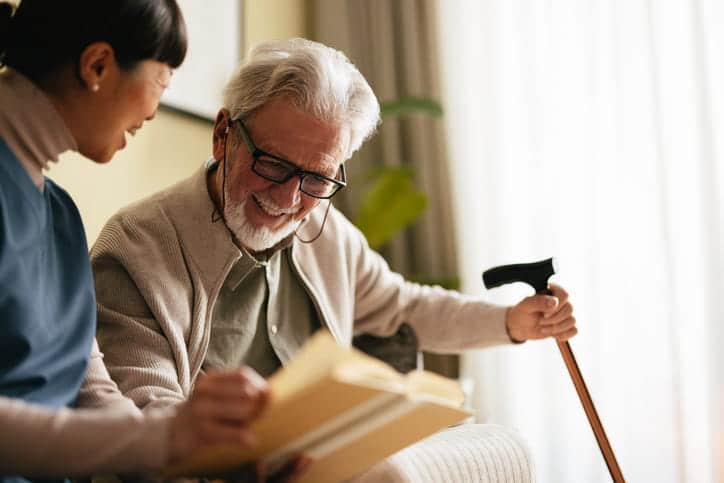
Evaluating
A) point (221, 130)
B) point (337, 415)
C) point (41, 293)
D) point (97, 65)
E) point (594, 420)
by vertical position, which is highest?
point (97, 65)

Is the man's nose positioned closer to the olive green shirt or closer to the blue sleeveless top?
the olive green shirt

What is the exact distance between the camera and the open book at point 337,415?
2.23 feet

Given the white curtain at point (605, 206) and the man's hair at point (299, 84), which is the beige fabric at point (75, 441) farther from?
the white curtain at point (605, 206)

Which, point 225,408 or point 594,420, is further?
point 594,420

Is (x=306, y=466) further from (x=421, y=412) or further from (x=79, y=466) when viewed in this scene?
(x=79, y=466)

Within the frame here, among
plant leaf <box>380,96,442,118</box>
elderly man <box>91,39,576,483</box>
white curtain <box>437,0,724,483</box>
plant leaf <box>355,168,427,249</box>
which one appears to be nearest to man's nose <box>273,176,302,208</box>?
elderly man <box>91,39,576,483</box>

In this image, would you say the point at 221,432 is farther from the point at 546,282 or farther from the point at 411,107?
the point at 411,107

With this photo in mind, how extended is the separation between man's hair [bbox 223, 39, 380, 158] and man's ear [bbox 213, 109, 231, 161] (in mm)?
14

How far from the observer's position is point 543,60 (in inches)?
103

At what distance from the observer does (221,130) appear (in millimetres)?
1398

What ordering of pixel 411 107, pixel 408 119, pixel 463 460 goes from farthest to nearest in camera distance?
pixel 408 119 < pixel 411 107 < pixel 463 460

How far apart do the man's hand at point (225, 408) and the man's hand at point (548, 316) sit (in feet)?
3.13

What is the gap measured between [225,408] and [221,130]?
80cm

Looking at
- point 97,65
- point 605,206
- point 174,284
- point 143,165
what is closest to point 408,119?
point 605,206
